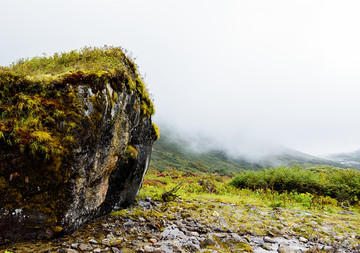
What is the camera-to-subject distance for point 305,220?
956 centimetres

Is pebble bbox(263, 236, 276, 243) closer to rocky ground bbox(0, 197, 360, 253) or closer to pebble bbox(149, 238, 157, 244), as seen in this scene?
rocky ground bbox(0, 197, 360, 253)

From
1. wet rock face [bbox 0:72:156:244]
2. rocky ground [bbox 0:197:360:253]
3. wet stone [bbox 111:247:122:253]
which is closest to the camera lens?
wet rock face [bbox 0:72:156:244]

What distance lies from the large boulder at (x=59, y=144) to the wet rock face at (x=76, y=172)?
19 millimetres

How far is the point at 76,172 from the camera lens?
5.25 m

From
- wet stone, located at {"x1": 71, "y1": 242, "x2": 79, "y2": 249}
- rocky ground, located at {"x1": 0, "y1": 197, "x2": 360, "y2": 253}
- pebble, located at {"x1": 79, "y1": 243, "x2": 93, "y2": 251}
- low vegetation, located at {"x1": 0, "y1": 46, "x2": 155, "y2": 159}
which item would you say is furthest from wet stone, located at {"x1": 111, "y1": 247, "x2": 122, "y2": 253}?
low vegetation, located at {"x1": 0, "y1": 46, "x2": 155, "y2": 159}

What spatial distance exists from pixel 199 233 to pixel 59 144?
232 inches

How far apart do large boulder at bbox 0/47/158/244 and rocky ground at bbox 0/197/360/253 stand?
64cm

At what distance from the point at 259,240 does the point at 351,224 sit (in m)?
6.46

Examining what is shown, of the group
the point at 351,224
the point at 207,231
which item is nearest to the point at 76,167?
the point at 207,231

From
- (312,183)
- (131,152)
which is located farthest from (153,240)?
(312,183)

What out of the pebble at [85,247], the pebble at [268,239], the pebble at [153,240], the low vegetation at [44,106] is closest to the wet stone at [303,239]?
the pebble at [268,239]

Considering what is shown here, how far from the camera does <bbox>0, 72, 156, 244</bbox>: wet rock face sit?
4367 mm

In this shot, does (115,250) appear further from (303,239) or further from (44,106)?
(303,239)

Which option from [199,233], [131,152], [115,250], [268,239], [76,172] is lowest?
[199,233]
